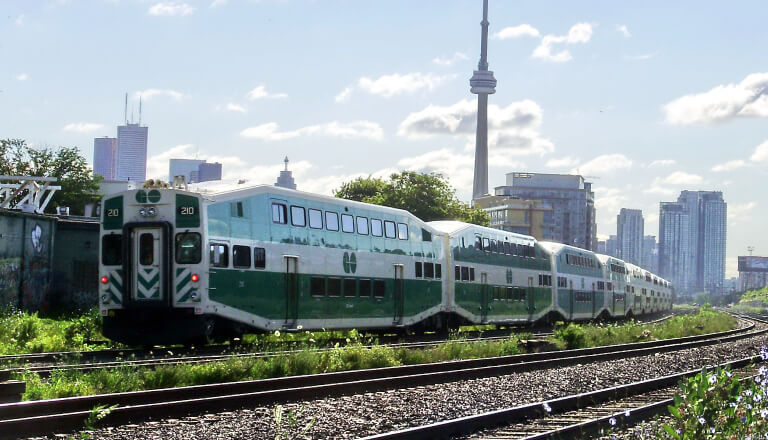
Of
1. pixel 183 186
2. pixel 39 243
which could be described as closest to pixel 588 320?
pixel 39 243

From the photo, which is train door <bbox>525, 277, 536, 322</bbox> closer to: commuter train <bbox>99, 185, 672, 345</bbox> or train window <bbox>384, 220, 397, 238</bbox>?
commuter train <bbox>99, 185, 672, 345</bbox>

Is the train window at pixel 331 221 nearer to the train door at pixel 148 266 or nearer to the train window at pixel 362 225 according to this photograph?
the train window at pixel 362 225

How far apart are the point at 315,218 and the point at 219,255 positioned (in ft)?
12.9

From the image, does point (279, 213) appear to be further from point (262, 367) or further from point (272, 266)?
point (262, 367)

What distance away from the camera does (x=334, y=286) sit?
24516 millimetres

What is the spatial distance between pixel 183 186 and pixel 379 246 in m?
7.30

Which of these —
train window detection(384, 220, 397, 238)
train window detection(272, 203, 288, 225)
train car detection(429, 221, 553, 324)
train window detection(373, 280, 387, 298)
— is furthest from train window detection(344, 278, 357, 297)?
train car detection(429, 221, 553, 324)

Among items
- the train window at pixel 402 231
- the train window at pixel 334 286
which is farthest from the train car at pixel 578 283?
the train window at pixel 334 286

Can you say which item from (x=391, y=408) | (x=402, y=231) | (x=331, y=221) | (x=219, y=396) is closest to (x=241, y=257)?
(x=331, y=221)

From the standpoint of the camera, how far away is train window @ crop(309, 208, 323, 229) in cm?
2366

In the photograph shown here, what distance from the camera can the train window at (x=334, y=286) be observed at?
79.7 feet

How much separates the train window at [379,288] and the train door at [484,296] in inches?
291

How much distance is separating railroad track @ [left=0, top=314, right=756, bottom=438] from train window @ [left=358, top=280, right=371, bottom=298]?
6.85 m

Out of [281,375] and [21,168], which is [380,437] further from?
[21,168]
